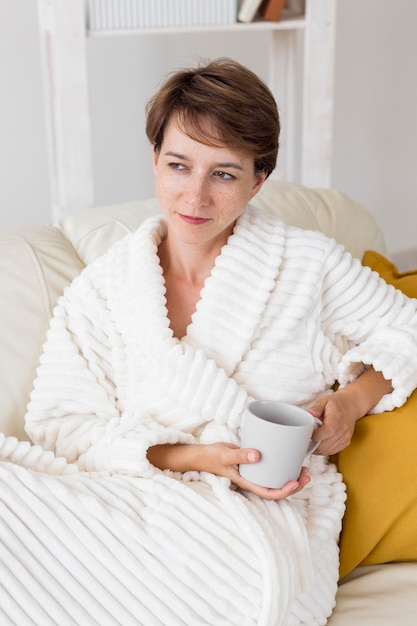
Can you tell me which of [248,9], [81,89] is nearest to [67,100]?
[81,89]

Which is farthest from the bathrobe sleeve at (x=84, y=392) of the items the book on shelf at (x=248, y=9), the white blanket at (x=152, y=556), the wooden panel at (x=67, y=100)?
the book on shelf at (x=248, y=9)

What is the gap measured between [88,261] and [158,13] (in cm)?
104

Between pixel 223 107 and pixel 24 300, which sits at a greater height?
pixel 223 107

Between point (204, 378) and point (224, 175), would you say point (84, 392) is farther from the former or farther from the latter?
point (224, 175)

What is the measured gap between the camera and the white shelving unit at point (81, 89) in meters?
2.48

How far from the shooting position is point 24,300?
5.70 ft

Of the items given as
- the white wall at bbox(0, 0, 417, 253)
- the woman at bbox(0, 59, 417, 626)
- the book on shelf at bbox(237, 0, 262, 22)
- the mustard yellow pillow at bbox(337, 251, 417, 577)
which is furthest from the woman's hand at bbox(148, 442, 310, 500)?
the white wall at bbox(0, 0, 417, 253)

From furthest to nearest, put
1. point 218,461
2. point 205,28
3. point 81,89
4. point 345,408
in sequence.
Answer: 1. point 205,28
2. point 81,89
3. point 345,408
4. point 218,461

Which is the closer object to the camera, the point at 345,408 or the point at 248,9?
the point at 345,408

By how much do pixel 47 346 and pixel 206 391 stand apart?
0.33 metres

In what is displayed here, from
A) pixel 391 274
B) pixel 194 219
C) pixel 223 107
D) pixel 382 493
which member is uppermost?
pixel 223 107

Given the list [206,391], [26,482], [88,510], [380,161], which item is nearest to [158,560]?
[88,510]

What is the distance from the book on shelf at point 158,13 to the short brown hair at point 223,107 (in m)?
1.07

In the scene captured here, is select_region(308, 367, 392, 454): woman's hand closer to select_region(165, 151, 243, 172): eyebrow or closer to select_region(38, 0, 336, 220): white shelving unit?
select_region(165, 151, 243, 172): eyebrow
